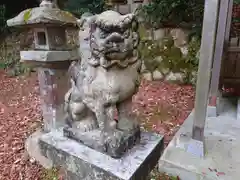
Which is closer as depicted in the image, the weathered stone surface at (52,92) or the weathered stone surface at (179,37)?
the weathered stone surface at (52,92)

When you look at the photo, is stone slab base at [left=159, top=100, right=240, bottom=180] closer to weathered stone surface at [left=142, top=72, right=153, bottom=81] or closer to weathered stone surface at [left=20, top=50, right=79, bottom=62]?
weathered stone surface at [left=20, top=50, right=79, bottom=62]

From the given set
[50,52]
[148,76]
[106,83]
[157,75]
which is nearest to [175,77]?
[157,75]

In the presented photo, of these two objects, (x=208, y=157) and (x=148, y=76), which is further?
(x=148, y=76)

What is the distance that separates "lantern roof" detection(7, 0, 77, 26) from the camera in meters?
1.53

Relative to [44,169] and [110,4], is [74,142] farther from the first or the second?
[110,4]

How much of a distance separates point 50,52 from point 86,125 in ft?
2.33

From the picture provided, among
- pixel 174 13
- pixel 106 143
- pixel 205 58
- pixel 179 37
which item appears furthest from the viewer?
pixel 179 37

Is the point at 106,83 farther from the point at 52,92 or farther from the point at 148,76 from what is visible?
the point at 148,76

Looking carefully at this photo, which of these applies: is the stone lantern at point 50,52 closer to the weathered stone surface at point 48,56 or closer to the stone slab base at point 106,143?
the weathered stone surface at point 48,56

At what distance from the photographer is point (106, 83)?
1.17 m

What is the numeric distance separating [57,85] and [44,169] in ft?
2.59

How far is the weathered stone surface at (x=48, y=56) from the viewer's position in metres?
1.67

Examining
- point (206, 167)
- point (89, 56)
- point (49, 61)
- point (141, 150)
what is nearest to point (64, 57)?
point (49, 61)

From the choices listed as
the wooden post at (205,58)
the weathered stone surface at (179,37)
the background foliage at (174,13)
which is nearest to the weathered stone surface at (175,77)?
the weathered stone surface at (179,37)
